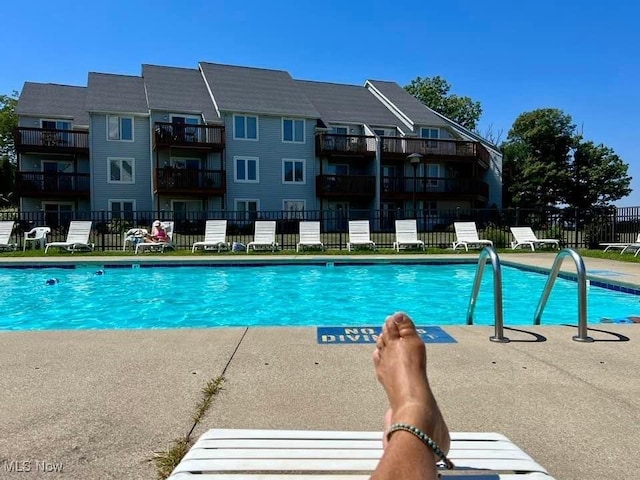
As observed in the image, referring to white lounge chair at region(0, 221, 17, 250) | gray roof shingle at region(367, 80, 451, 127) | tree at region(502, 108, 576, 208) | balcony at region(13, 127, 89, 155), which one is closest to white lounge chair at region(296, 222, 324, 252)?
white lounge chair at region(0, 221, 17, 250)

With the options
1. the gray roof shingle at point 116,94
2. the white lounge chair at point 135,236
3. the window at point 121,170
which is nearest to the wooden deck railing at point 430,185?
the window at point 121,170

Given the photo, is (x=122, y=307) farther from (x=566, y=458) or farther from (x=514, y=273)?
(x=514, y=273)

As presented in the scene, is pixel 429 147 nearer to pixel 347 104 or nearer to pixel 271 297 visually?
pixel 347 104

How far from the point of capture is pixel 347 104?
28.5m

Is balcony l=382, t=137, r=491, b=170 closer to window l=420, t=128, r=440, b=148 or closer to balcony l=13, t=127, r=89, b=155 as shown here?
window l=420, t=128, r=440, b=148

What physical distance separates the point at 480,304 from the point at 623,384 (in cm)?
554

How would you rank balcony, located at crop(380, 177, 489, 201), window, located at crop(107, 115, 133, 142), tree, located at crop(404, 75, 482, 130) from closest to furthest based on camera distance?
window, located at crop(107, 115, 133, 142), balcony, located at crop(380, 177, 489, 201), tree, located at crop(404, 75, 482, 130)

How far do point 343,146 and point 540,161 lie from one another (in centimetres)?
1831

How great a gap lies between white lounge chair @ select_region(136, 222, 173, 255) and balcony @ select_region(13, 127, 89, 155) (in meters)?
11.8

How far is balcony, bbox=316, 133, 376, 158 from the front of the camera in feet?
80.7

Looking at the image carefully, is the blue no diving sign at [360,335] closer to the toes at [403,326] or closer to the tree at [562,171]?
the toes at [403,326]

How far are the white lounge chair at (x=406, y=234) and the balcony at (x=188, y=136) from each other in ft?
38.5

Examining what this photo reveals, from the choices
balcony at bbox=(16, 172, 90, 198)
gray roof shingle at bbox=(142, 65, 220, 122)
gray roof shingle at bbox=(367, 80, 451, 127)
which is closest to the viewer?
balcony at bbox=(16, 172, 90, 198)

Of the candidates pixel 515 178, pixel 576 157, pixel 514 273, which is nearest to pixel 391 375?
pixel 514 273
